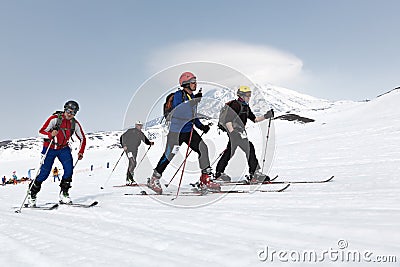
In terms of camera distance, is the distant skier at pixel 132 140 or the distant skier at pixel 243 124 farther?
the distant skier at pixel 132 140

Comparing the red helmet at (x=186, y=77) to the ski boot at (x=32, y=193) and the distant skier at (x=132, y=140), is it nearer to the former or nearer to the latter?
the ski boot at (x=32, y=193)

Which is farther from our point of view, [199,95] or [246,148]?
Result: [246,148]

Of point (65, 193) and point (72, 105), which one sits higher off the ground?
point (72, 105)

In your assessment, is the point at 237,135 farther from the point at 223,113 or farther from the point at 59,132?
the point at 59,132

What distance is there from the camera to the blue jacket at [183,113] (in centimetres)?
680

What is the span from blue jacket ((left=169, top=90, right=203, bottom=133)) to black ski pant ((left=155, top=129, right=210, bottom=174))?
14 centimetres

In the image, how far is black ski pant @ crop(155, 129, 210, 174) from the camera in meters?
7.07

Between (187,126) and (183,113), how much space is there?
307mm

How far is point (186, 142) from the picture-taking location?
7.17 metres

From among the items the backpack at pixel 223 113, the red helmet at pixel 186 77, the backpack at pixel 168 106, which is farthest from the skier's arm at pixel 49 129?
the backpack at pixel 223 113

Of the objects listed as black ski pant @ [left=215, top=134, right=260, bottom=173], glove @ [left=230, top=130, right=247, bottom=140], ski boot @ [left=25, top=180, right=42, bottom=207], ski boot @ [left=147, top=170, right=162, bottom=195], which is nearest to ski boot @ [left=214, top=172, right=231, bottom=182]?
black ski pant @ [left=215, top=134, right=260, bottom=173]

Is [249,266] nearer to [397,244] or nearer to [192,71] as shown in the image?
[397,244]

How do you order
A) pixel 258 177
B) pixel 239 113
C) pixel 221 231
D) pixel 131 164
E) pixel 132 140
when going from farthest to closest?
pixel 132 140 → pixel 131 164 → pixel 239 113 → pixel 258 177 → pixel 221 231

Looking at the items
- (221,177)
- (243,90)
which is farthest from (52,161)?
(243,90)
